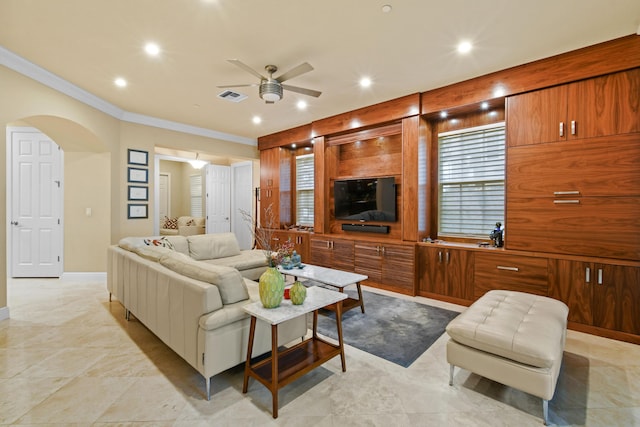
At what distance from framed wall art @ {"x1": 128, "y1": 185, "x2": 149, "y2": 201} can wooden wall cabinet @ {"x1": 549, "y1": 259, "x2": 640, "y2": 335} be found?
587 cm

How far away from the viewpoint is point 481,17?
239 cm

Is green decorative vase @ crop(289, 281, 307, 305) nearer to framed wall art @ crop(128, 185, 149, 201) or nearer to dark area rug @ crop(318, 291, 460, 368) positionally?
dark area rug @ crop(318, 291, 460, 368)

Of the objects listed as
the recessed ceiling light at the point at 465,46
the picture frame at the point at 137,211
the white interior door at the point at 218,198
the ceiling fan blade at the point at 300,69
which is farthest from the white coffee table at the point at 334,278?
the white interior door at the point at 218,198

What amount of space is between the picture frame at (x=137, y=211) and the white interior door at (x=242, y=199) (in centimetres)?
279

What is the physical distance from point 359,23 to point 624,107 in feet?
8.48

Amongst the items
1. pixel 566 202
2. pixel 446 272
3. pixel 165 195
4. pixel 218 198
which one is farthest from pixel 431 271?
pixel 165 195

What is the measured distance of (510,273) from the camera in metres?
3.33

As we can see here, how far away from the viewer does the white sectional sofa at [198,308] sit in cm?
193

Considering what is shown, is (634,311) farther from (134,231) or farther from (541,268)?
(134,231)

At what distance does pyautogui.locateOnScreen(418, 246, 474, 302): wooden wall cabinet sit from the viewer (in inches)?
143

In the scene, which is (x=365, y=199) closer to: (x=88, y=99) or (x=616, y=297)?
(x=616, y=297)

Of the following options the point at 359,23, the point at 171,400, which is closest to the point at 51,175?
the point at 171,400

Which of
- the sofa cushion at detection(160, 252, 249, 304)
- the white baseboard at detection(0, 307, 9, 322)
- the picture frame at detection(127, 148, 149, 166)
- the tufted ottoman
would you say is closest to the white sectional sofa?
the sofa cushion at detection(160, 252, 249, 304)

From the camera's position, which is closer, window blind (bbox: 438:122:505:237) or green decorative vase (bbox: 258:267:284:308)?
green decorative vase (bbox: 258:267:284:308)
